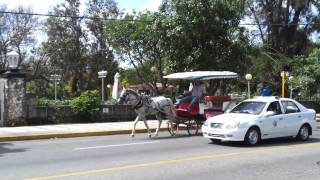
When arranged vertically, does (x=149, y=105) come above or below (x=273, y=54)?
below

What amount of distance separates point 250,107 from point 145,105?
392 cm

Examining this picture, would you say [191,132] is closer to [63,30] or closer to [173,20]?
[173,20]

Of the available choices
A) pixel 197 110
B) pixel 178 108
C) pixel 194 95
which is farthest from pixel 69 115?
pixel 197 110

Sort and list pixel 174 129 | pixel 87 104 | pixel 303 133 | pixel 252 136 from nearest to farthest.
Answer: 1. pixel 252 136
2. pixel 303 133
3. pixel 174 129
4. pixel 87 104

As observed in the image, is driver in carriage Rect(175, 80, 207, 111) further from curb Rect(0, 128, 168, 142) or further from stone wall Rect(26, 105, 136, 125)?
stone wall Rect(26, 105, 136, 125)

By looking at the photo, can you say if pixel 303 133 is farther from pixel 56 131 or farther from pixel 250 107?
pixel 56 131

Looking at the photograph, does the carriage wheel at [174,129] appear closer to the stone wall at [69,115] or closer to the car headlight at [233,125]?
the car headlight at [233,125]

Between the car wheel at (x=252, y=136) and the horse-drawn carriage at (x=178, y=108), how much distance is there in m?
3.81

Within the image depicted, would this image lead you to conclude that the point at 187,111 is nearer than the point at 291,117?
No

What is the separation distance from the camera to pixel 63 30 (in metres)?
52.0

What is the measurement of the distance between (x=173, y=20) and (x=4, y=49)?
31689 millimetres

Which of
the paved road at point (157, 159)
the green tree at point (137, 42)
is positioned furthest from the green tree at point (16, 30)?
the paved road at point (157, 159)

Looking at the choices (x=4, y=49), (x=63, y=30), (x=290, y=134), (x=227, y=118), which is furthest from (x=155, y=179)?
(x=4, y=49)

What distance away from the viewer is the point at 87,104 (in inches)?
991
